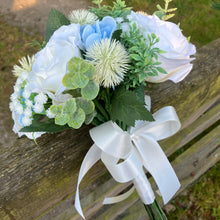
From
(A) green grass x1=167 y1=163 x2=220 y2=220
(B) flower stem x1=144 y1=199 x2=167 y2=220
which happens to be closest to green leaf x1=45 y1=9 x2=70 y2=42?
(B) flower stem x1=144 y1=199 x2=167 y2=220

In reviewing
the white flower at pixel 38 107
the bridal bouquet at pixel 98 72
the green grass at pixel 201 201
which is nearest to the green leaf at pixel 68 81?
the bridal bouquet at pixel 98 72

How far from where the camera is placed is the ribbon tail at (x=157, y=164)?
920 millimetres

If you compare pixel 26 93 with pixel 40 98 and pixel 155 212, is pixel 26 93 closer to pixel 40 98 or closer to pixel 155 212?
pixel 40 98

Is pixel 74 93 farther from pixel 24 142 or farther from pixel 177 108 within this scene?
pixel 177 108

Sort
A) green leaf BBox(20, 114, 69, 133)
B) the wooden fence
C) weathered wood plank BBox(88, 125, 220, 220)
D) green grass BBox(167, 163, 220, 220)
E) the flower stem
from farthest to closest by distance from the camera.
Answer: green grass BBox(167, 163, 220, 220) < weathered wood plank BBox(88, 125, 220, 220) < the flower stem < the wooden fence < green leaf BBox(20, 114, 69, 133)

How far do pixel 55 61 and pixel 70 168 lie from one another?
443 mm

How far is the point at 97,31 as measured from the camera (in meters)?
0.61

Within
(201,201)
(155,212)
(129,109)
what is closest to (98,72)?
(129,109)

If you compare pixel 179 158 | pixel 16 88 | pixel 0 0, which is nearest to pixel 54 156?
pixel 16 88

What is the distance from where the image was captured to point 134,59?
2.03 feet

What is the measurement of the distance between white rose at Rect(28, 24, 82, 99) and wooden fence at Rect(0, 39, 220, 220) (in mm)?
324

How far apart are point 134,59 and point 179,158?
1.33 meters

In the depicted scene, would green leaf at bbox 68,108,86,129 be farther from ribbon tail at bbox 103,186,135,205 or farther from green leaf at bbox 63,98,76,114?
ribbon tail at bbox 103,186,135,205

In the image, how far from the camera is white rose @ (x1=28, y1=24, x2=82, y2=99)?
0.57m
